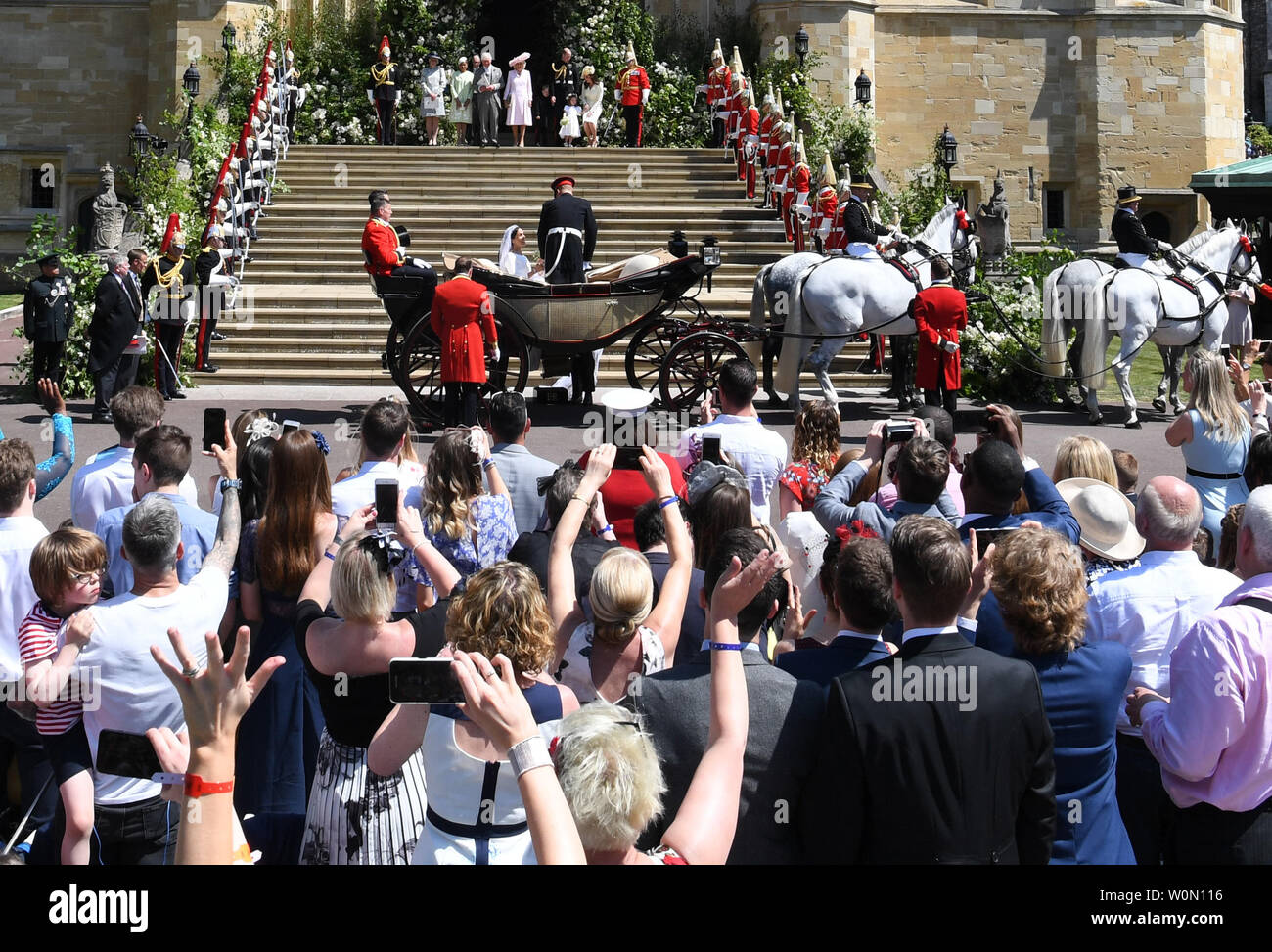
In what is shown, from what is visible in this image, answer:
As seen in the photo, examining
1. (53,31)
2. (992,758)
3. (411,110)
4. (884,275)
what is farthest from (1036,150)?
(992,758)

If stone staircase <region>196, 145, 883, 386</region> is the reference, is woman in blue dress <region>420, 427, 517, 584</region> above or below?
below

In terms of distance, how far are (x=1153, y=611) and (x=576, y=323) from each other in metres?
9.20

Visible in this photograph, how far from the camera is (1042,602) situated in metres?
3.83

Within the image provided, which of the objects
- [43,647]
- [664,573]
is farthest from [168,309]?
[664,573]

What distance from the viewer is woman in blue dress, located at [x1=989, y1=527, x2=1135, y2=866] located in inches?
150

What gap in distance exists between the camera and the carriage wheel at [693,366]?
13.3 m

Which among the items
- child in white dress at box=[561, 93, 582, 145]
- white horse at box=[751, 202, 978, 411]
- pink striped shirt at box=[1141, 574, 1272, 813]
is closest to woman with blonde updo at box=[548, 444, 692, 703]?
pink striped shirt at box=[1141, 574, 1272, 813]

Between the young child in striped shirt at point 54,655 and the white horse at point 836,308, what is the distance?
387 inches

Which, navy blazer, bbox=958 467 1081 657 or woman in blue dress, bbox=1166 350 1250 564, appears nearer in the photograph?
navy blazer, bbox=958 467 1081 657

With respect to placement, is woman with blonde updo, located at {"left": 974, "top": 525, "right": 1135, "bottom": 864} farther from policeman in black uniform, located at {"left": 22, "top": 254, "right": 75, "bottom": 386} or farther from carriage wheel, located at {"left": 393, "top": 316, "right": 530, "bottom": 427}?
policeman in black uniform, located at {"left": 22, "top": 254, "right": 75, "bottom": 386}

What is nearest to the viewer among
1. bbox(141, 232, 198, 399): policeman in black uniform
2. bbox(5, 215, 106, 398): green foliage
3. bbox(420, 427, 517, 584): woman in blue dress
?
bbox(420, 427, 517, 584): woman in blue dress

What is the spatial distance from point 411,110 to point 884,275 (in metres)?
13.4

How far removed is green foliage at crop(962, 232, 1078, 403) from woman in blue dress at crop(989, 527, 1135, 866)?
12.1m

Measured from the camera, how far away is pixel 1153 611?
173 inches
